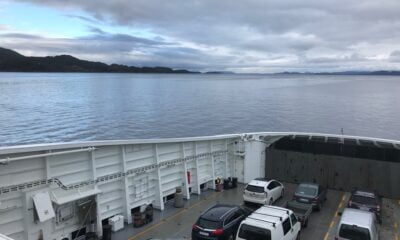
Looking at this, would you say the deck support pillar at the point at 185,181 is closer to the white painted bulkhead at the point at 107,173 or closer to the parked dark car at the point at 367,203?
the white painted bulkhead at the point at 107,173

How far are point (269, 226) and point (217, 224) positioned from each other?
1.89m

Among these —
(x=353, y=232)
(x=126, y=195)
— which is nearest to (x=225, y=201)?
(x=126, y=195)

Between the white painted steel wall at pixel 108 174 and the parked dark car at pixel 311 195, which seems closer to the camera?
the white painted steel wall at pixel 108 174

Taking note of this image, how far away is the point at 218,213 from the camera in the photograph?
11750mm

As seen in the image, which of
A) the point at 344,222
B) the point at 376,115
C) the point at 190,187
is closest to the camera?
the point at 344,222

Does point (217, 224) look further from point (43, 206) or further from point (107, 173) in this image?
point (43, 206)

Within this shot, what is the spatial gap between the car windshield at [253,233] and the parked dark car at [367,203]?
6060 mm

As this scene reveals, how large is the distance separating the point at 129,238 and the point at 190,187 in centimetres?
553

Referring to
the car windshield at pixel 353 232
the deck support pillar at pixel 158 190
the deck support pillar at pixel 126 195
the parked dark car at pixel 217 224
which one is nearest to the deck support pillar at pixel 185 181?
the deck support pillar at pixel 158 190

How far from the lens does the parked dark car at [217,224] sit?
10998 millimetres

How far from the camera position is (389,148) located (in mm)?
18547

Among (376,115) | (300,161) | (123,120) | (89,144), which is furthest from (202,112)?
(89,144)

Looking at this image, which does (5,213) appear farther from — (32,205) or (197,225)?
(197,225)

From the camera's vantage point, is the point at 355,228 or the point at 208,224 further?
the point at 208,224
